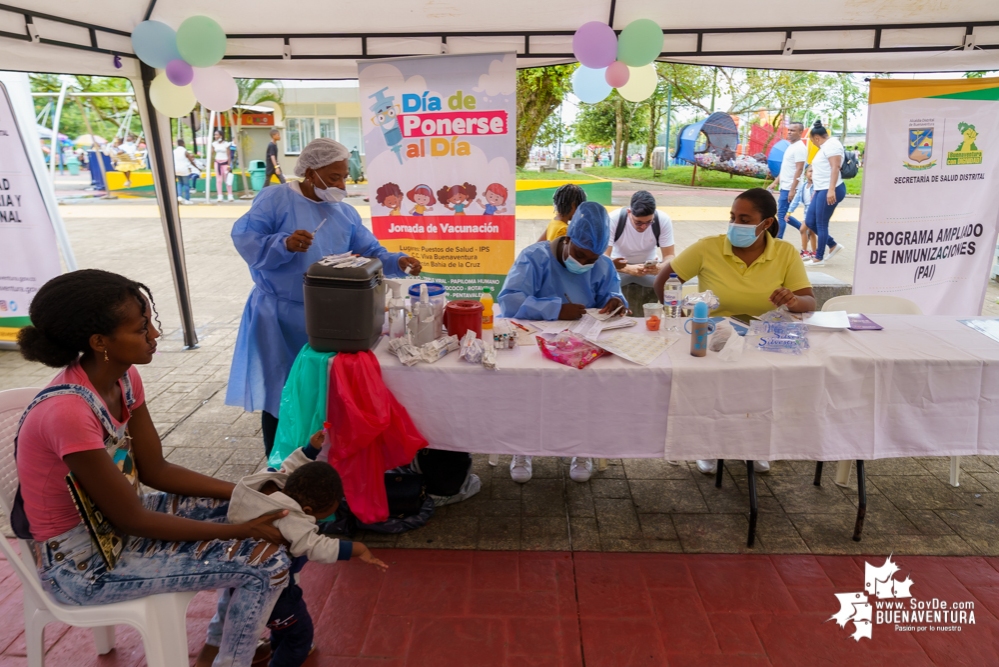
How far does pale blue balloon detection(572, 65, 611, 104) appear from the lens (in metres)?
4.58

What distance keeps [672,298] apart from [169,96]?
3.56 metres

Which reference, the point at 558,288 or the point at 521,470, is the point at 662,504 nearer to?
the point at 521,470

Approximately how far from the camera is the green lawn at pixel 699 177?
22125 mm

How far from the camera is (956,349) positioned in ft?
9.34

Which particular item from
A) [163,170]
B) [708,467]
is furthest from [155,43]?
[708,467]

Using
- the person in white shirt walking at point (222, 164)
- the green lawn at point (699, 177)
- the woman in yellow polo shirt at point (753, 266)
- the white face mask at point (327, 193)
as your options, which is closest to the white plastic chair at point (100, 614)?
the white face mask at point (327, 193)

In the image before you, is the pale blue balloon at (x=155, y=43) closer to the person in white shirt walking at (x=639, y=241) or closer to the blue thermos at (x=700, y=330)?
the person in white shirt walking at (x=639, y=241)

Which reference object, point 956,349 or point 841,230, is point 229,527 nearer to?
point 956,349

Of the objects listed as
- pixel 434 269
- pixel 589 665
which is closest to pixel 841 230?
pixel 434 269

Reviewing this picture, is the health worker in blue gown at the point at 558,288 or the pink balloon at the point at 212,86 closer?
the health worker in blue gown at the point at 558,288

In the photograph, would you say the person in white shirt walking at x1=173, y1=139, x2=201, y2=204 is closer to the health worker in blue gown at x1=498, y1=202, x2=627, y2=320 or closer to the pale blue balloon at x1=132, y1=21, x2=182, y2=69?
the pale blue balloon at x1=132, y1=21, x2=182, y2=69

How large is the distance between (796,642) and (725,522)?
0.75m

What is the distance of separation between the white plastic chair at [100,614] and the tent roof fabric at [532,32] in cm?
290

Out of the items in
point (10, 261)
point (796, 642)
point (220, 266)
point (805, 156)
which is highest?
point (805, 156)
